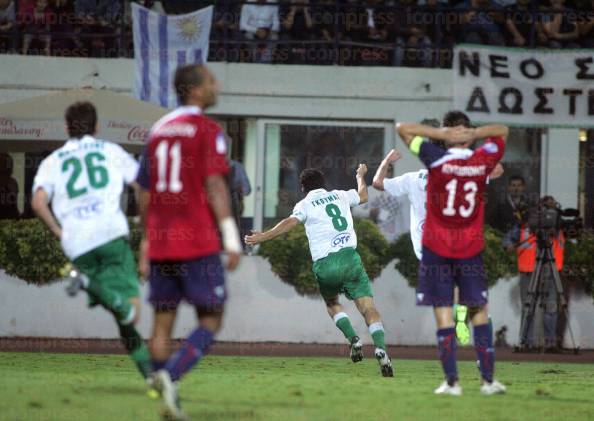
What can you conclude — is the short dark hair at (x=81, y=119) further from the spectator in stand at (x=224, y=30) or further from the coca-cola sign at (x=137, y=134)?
the spectator in stand at (x=224, y=30)

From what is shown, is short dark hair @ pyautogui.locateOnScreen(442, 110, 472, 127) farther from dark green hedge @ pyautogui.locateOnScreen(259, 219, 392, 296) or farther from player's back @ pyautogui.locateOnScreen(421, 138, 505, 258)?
dark green hedge @ pyautogui.locateOnScreen(259, 219, 392, 296)

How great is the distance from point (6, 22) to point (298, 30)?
4.61 meters

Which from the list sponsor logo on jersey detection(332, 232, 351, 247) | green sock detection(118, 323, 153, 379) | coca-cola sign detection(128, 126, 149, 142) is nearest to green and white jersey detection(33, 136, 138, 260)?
green sock detection(118, 323, 153, 379)

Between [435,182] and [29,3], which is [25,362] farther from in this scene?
[29,3]

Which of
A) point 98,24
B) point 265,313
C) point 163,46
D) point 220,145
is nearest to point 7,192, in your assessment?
point 98,24

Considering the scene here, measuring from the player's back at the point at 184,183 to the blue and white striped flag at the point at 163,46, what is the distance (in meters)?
11.6

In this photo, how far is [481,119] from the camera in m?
20.9

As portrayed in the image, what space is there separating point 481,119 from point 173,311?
13237mm

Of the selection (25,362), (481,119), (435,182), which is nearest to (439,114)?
(481,119)

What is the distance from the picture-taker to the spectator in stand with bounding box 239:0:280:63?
21438 millimetres

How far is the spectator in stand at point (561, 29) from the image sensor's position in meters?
21.4

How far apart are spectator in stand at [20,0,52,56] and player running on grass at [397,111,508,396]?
12.8m

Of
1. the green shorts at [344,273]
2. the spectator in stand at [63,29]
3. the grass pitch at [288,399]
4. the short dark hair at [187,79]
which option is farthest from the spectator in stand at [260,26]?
the short dark hair at [187,79]

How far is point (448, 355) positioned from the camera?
31.4 ft
